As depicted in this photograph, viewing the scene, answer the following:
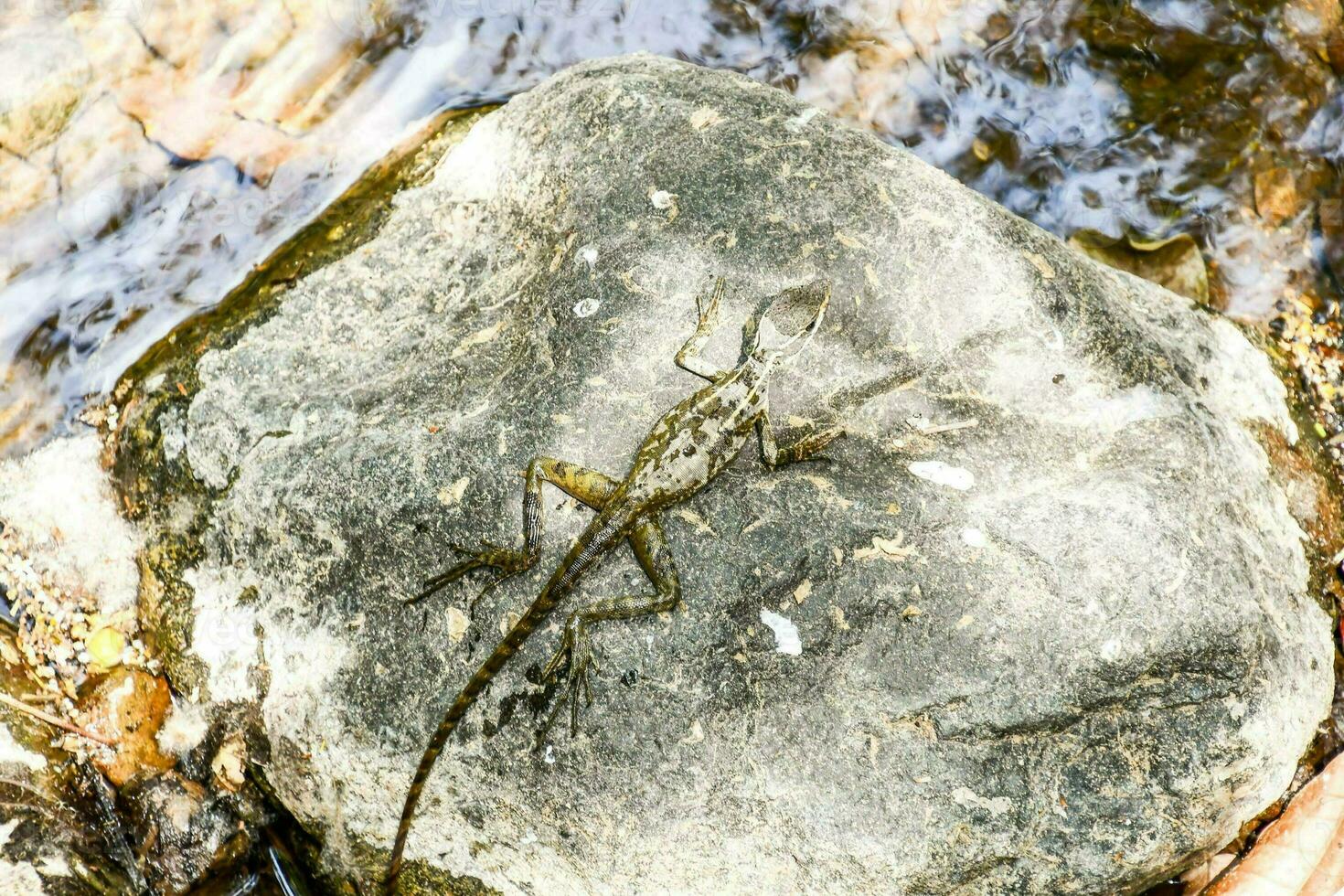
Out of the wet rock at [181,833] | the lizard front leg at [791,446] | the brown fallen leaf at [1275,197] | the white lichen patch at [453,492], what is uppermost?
the white lichen patch at [453,492]

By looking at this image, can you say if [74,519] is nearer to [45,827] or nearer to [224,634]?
[224,634]

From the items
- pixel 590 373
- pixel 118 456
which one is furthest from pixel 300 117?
pixel 590 373

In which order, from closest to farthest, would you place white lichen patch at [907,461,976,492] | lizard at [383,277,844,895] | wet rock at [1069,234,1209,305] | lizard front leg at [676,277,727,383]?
1. lizard at [383,277,844,895]
2. white lichen patch at [907,461,976,492]
3. lizard front leg at [676,277,727,383]
4. wet rock at [1069,234,1209,305]

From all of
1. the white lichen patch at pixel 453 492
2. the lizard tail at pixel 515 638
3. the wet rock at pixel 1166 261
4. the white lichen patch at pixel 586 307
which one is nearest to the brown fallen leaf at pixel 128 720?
the lizard tail at pixel 515 638

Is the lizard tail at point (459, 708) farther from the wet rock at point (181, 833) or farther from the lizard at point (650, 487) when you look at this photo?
the wet rock at point (181, 833)

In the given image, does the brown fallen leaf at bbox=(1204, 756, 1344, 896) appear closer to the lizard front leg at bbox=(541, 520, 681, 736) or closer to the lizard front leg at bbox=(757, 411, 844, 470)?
the lizard front leg at bbox=(757, 411, 844, 470)

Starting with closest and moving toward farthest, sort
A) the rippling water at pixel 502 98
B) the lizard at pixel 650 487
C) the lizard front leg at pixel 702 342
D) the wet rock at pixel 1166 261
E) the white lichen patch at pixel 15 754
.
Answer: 1. the lizard at pixel 650 487
2. the lizard front leg at pixel 702 342
3. the white lichen patch at pixel 15 754
4. the rippling water at pixel 502 98
5. the wet rock at pixel 1166 261

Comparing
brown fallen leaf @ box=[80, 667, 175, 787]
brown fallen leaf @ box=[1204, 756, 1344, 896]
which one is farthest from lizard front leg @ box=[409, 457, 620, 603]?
brown fallen leaf @ box=[1204, 756, 1344, 896]
